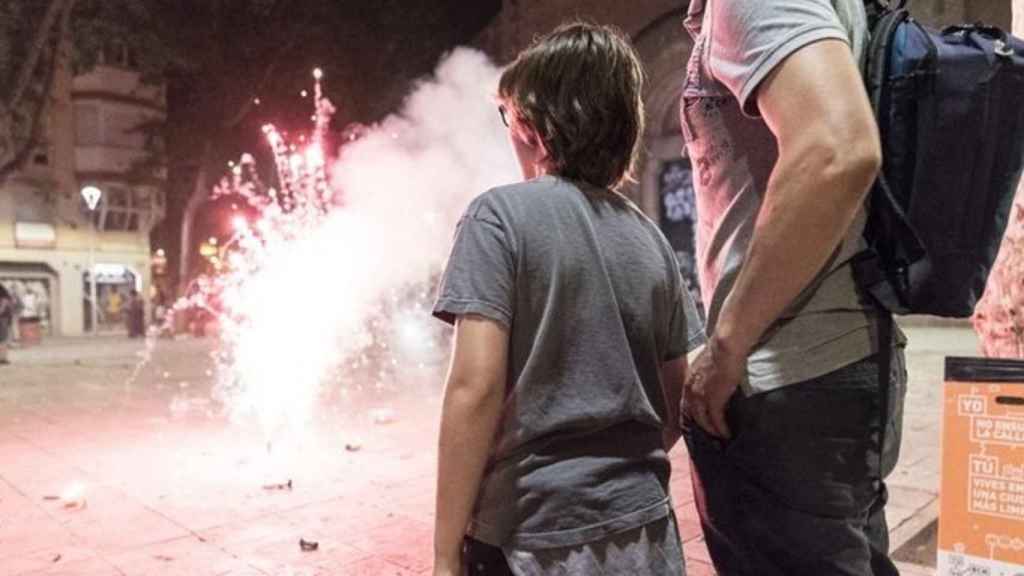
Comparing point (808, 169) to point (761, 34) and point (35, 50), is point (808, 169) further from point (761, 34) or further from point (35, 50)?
point (35, 50)

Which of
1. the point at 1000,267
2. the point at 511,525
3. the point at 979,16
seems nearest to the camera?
the point at 511,525

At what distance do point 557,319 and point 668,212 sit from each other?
51.0 feet

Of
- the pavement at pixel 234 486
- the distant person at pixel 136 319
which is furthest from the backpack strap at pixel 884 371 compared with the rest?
the distant person at pixel 136 319

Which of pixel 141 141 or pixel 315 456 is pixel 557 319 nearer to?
pixel 315 456

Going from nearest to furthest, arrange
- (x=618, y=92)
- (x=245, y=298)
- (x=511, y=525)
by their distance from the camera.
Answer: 1. (x=511, y=525)
2. (x=618, y=92)
3. (x=245, y=298)

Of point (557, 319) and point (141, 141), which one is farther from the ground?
point (141, 141)

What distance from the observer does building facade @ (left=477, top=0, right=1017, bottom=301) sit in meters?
15.6

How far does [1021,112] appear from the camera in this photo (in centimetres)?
154

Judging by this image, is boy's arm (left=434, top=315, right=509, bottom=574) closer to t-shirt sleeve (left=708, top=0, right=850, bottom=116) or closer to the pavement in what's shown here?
t-shirt sleeve (left=708, top=0, right=850, bottom=116)

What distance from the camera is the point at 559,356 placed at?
169 centimetres

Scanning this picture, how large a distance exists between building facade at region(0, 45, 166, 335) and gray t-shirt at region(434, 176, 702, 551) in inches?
1180

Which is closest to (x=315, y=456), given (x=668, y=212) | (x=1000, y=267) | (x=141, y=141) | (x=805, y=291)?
(x=1000, y=267)

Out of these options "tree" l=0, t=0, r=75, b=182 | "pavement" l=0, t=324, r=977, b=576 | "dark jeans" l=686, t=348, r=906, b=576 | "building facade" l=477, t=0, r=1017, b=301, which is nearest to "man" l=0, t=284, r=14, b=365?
"tree" l=0, t=0, r=75, b=182

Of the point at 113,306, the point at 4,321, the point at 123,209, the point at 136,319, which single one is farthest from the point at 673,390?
the point at 123,209
